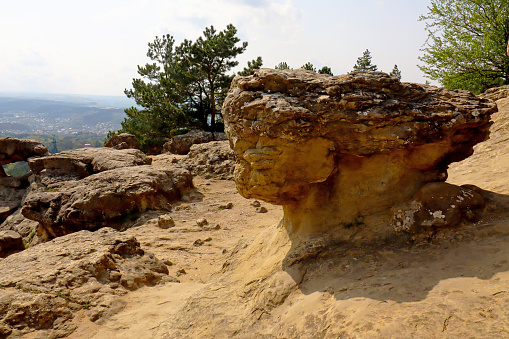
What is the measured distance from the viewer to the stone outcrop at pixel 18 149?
41.7ft

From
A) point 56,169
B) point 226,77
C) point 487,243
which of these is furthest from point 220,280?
point 226,77

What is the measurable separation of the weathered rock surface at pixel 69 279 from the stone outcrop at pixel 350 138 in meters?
2.58

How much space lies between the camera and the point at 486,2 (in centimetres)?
1667

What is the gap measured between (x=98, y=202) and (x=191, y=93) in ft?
43.1

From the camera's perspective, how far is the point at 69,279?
4770 millimetres

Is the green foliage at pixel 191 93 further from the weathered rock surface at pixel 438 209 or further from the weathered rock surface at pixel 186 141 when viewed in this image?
the weathered rock surface at pixel 438 209

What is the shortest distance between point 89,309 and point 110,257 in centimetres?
101

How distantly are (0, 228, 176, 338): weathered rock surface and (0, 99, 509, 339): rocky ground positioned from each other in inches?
0.6

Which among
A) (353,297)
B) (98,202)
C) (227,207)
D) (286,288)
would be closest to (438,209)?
(353,297)

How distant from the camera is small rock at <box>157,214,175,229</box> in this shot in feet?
27.6

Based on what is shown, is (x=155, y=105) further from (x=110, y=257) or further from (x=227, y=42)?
(x=110, y=257)

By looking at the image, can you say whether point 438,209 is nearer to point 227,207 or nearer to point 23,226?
point 227,207

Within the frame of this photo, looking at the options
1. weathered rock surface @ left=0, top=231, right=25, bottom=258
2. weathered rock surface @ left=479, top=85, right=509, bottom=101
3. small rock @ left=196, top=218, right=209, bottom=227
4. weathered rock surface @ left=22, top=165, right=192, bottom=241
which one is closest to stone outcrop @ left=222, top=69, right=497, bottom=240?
small rock @ left=196, top=218, right=209, bottom=227

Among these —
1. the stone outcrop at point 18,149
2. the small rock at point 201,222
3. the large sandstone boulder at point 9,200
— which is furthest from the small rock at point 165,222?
the stone outcrop at point 18,149
